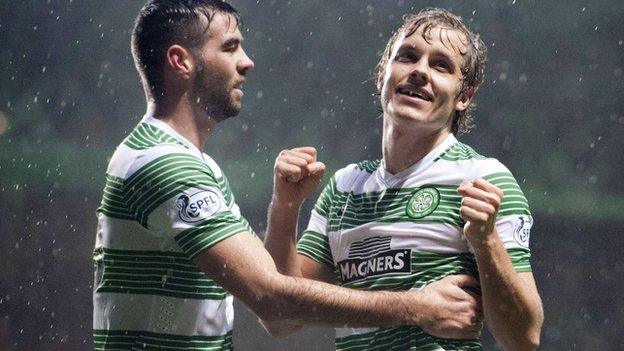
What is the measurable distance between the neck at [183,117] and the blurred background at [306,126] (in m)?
3.64

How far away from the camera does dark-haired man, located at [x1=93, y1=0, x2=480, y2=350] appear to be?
2518 mm

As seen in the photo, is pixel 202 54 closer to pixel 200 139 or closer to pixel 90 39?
pixel 200 139

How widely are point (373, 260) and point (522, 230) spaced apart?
41 cm

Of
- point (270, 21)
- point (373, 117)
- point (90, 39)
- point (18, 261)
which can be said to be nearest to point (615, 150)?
point (373, 117)

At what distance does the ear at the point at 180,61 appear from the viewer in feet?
9.57

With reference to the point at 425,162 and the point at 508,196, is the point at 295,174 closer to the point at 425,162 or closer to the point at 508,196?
the point at 425,162

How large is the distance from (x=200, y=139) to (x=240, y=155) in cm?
387

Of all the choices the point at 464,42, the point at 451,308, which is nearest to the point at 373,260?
the point at 451,308

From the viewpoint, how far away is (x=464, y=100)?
9.45 ft

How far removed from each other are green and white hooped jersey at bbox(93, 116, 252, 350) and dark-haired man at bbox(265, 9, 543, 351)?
0.33 m

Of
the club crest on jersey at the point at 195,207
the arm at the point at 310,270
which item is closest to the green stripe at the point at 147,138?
the club crest on jersey at the point at 195,207

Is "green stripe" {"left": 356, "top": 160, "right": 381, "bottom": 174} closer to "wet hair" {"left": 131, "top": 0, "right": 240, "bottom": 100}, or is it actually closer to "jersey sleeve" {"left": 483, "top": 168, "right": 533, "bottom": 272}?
"jersey sleeve" {"left": 483, "top": 168, "right": 533, "bottom": 272}

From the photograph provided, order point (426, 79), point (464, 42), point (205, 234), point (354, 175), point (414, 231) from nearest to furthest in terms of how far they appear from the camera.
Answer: point (205, 234), point (414, 231), point (426, 79), point (464, 42), point (354, 175)

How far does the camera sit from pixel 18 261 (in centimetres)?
688
